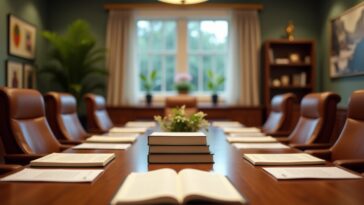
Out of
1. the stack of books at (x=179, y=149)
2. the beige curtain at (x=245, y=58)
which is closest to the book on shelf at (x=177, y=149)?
the stack of books at (x=179, y=149)

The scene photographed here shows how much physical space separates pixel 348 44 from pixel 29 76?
457cm

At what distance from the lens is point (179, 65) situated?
6238mm

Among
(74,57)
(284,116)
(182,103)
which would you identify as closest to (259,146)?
(284,116)

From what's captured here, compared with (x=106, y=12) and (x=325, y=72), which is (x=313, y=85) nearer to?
(x=325, y=72)

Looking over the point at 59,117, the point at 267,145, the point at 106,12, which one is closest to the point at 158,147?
the point at 267,145

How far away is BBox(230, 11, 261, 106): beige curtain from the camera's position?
19.6ft

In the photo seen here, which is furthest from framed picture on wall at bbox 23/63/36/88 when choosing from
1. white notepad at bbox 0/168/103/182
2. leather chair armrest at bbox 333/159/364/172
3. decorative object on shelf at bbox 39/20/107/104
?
leather chair armrest at bbox 333/159/364/172

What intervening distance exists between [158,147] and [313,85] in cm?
487

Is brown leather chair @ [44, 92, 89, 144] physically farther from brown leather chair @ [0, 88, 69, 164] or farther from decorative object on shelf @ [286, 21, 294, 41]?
decorative object on shelf @ [286, 21, 294, 41]

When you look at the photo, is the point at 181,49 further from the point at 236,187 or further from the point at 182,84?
the point at 236,187

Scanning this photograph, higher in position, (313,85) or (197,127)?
(313,85)

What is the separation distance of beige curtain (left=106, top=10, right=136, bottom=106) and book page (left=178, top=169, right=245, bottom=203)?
4871 millimetres

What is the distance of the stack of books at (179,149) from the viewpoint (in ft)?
4.93

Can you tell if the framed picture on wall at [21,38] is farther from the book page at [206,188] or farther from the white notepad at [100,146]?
the book page at [206,188]
